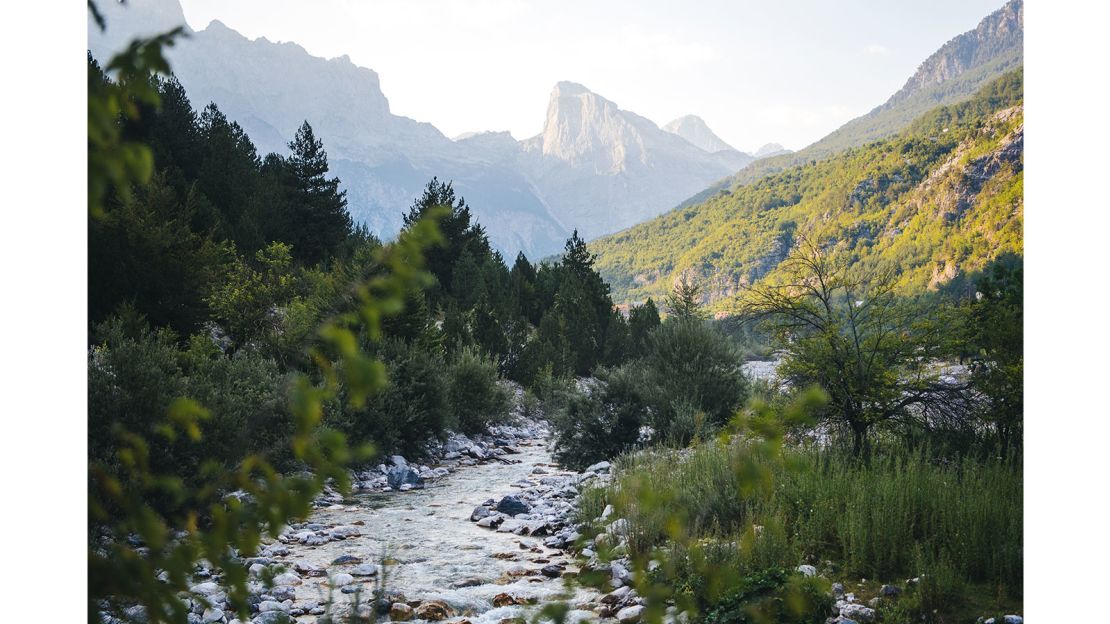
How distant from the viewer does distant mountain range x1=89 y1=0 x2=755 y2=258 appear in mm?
6199

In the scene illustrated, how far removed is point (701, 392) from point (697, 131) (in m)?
4.66

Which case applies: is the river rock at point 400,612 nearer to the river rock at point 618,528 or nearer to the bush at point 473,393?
the river rock at point 618,528

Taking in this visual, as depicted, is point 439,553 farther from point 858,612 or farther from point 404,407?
point 404,407

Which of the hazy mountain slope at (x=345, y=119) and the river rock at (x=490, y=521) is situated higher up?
the hazy mountain slope at (x=345, y=119)

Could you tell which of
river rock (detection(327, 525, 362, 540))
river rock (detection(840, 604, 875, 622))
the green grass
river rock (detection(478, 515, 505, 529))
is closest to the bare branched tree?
the green grass

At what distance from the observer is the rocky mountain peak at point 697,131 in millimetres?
7157

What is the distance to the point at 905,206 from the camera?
8266 mm

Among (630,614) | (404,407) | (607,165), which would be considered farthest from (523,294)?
(630,614)

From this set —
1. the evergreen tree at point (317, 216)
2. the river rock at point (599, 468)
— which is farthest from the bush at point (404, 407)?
the evergreen tree at point (317, 216)

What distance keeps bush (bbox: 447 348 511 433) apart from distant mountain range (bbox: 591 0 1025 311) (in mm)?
4818

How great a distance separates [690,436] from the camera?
10.5m

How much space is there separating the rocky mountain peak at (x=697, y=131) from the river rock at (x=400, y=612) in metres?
4.68
